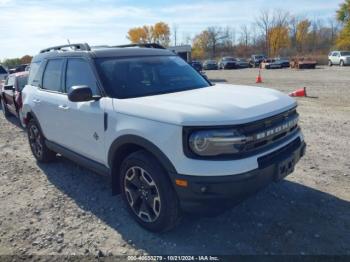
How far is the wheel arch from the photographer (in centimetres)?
297

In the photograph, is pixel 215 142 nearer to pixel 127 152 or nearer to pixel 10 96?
pixel 127 152

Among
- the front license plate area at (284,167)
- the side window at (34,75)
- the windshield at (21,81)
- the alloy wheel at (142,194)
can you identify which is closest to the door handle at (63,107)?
the side window at (34,75)

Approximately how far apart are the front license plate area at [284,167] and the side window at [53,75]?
321 centimetres

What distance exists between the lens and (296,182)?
445 cm

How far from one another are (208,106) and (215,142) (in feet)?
1.30

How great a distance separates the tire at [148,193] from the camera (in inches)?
120

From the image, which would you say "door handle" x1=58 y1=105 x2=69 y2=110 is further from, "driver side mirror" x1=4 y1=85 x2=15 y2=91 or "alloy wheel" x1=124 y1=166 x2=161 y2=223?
"driver side mirror" x1=4 y1=85 x2=15 y2=91

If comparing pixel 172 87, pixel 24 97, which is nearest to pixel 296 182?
pixel 172 87

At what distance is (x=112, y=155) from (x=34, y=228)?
1.24 m

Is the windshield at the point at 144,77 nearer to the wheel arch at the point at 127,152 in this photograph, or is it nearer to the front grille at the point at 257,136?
the wheel arch at the point at 127,152

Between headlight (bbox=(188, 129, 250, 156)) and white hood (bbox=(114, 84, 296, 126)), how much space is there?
88 mm

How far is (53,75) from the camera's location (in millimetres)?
4922

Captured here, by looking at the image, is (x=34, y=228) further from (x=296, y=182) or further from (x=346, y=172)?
(x=346, y=172)

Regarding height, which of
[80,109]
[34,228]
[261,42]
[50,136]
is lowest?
[34,228]
